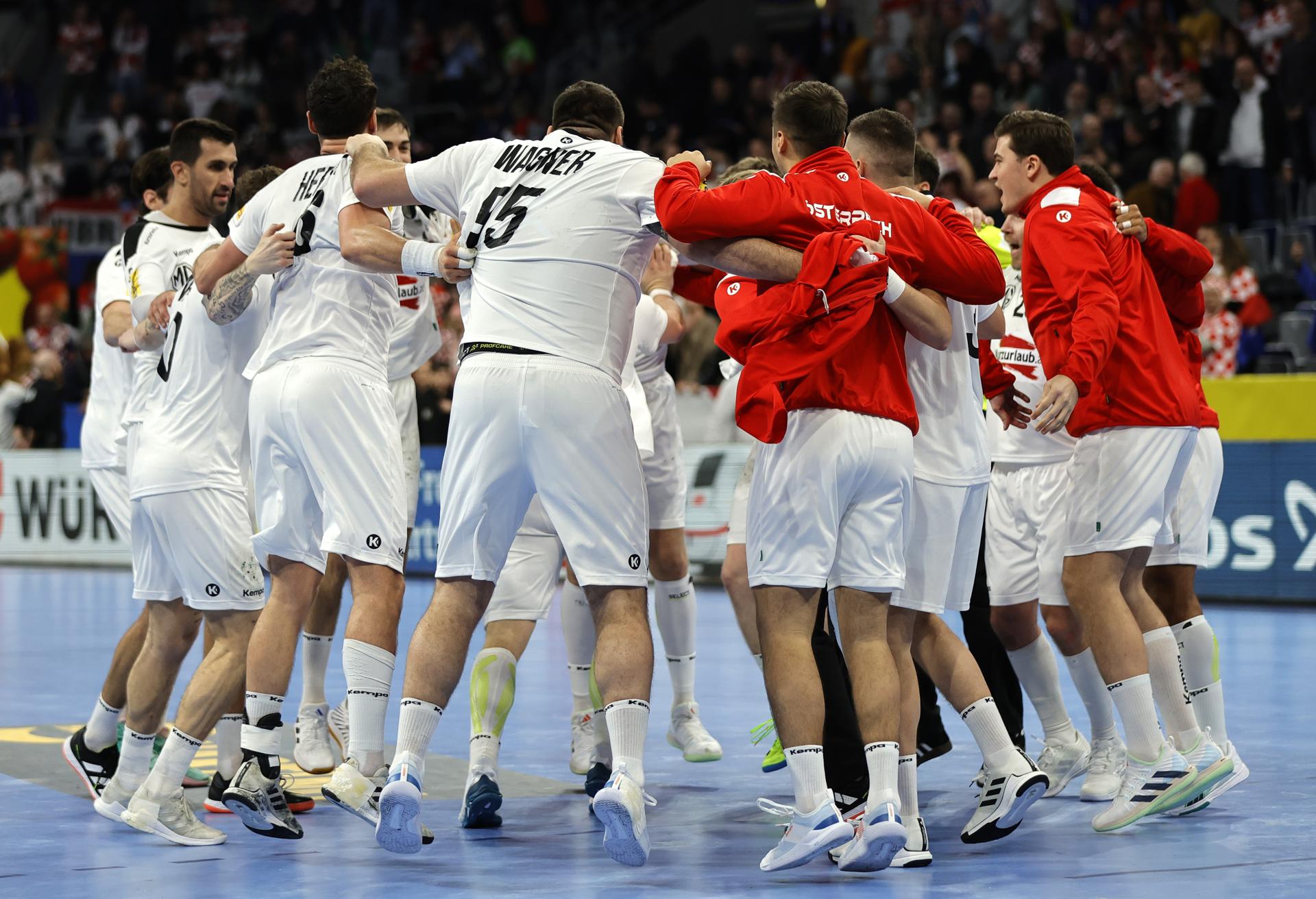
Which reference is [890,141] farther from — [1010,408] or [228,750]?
[228,750]

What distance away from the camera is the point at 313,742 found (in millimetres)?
7016

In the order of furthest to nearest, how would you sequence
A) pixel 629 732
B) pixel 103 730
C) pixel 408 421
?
pixel 408 421 → pixel 103 730 → pixel 629 732

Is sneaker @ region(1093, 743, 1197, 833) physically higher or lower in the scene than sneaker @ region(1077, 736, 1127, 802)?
higher

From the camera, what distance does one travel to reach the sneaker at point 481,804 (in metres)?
5.97

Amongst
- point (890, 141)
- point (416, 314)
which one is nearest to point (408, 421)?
point (416, 314)

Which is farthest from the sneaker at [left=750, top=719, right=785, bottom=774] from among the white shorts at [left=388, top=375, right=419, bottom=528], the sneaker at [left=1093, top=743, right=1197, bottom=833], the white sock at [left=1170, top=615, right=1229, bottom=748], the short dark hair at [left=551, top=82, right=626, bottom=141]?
the short dark hair at [left=551, top=82, right=626, bottom=141]

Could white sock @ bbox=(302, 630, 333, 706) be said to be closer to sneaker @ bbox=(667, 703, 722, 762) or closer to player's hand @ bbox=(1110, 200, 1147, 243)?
sneaker @ bbox=(667, 703, 722, 762)

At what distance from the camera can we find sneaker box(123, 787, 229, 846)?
570cm

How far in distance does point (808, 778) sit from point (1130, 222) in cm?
264

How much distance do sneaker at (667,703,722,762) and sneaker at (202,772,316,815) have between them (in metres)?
1.71

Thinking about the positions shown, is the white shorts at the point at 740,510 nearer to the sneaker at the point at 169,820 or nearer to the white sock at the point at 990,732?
the white sock at the point at 990,732

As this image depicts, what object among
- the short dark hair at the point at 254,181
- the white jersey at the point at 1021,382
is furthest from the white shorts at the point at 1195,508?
the short dark hair at the point at 254,181

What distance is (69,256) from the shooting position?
2492 centimetres

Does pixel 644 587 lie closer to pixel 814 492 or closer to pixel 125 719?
pixel 814 492
